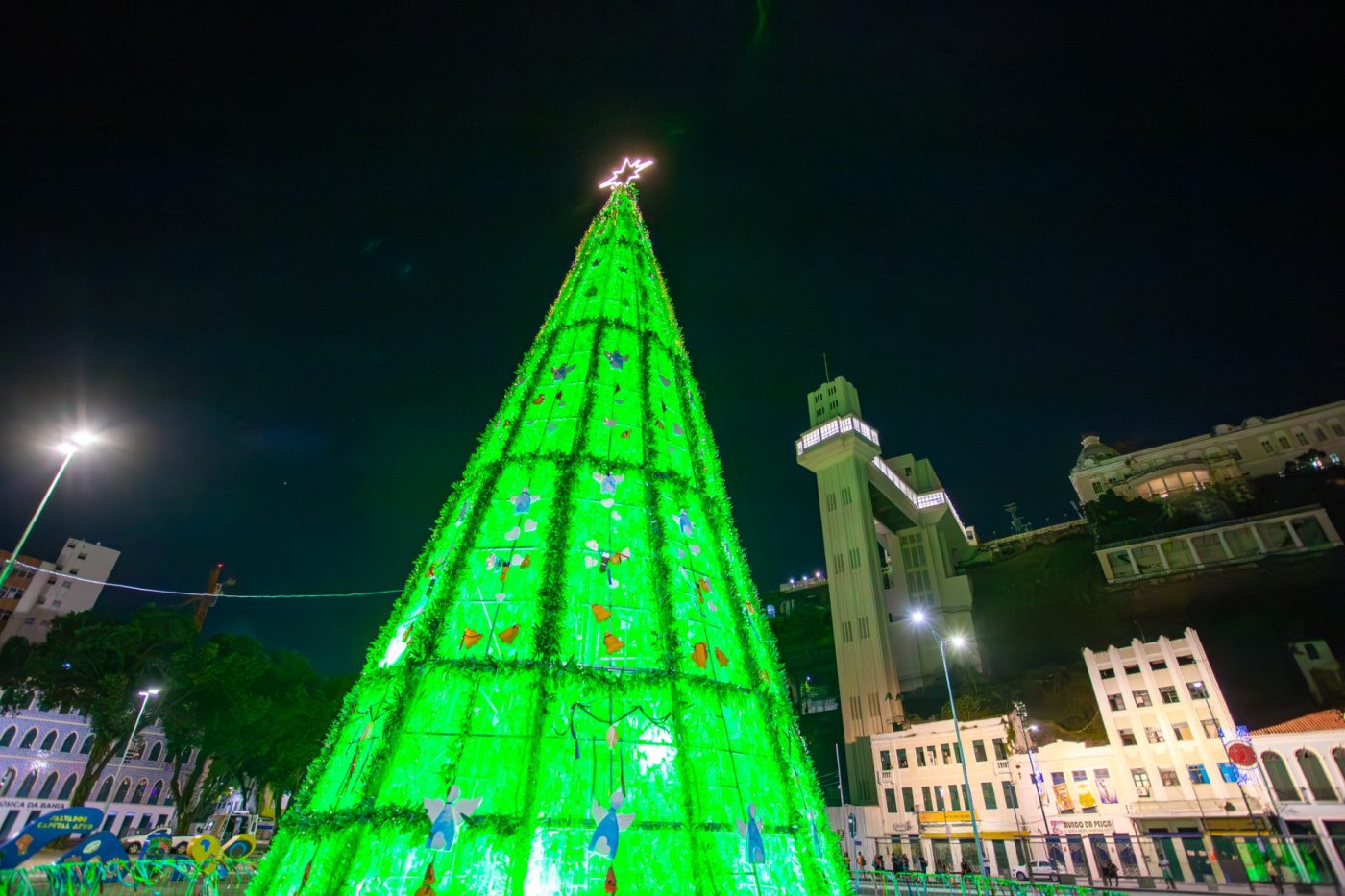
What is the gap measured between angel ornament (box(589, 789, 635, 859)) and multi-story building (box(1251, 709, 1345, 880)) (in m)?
30.9

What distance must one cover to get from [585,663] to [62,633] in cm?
3858

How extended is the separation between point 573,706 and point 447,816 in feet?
3.07

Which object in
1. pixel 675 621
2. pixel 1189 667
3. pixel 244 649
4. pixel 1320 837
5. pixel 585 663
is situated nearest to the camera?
pixel 585 663

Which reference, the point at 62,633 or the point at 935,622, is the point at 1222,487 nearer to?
the point at 935,622

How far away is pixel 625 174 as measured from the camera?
29.2 feet

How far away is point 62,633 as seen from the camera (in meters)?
28.5

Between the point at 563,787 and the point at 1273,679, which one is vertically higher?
the point at 1273,679

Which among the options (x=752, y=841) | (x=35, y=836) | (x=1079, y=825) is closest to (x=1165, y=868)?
(x=1079, y=825)

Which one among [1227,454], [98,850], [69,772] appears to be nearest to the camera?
[98,850]

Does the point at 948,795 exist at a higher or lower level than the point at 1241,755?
lower

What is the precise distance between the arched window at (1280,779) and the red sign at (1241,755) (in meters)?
0.62

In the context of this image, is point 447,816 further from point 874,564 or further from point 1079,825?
point 874,564

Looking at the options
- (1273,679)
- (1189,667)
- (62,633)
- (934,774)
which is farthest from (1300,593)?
(62,633)

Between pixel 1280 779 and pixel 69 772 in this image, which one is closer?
pixel 1280 779
